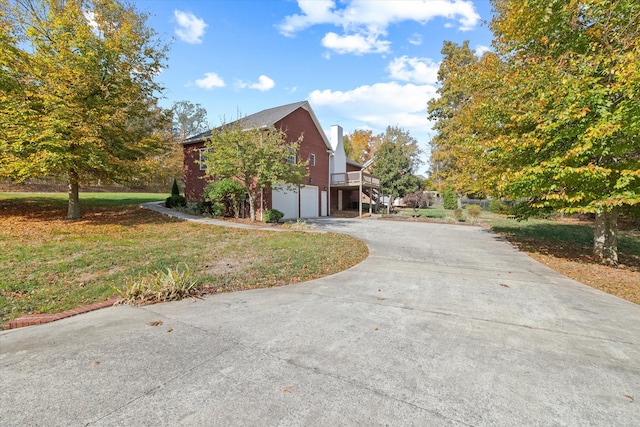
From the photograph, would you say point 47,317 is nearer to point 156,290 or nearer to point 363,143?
point 156,290

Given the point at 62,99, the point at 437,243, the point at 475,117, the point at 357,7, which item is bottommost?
the point at 437,243

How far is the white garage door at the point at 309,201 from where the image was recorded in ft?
65.5

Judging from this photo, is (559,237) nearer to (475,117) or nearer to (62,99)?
(475,117)

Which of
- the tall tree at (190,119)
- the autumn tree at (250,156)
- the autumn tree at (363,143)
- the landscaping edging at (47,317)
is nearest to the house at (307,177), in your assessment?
the autumn tree at (250,156)

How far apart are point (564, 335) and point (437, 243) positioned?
24.0 feet

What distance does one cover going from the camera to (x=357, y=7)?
10.6m

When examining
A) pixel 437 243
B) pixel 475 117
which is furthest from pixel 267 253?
pixel 475 117

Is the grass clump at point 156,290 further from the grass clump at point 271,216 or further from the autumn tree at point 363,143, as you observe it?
the autumn tree at point 363,143

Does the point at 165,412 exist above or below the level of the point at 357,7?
below

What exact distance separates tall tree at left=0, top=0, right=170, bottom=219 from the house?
4459 mm

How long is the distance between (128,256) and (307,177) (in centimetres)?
1415

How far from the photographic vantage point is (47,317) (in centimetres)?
390

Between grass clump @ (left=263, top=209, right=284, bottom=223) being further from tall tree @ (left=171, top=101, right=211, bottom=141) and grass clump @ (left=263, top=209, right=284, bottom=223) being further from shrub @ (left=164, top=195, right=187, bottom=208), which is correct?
tall tree @ (left=171, top=101, right=211, bottom=141)

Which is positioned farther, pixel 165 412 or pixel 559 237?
pixel 559 237
